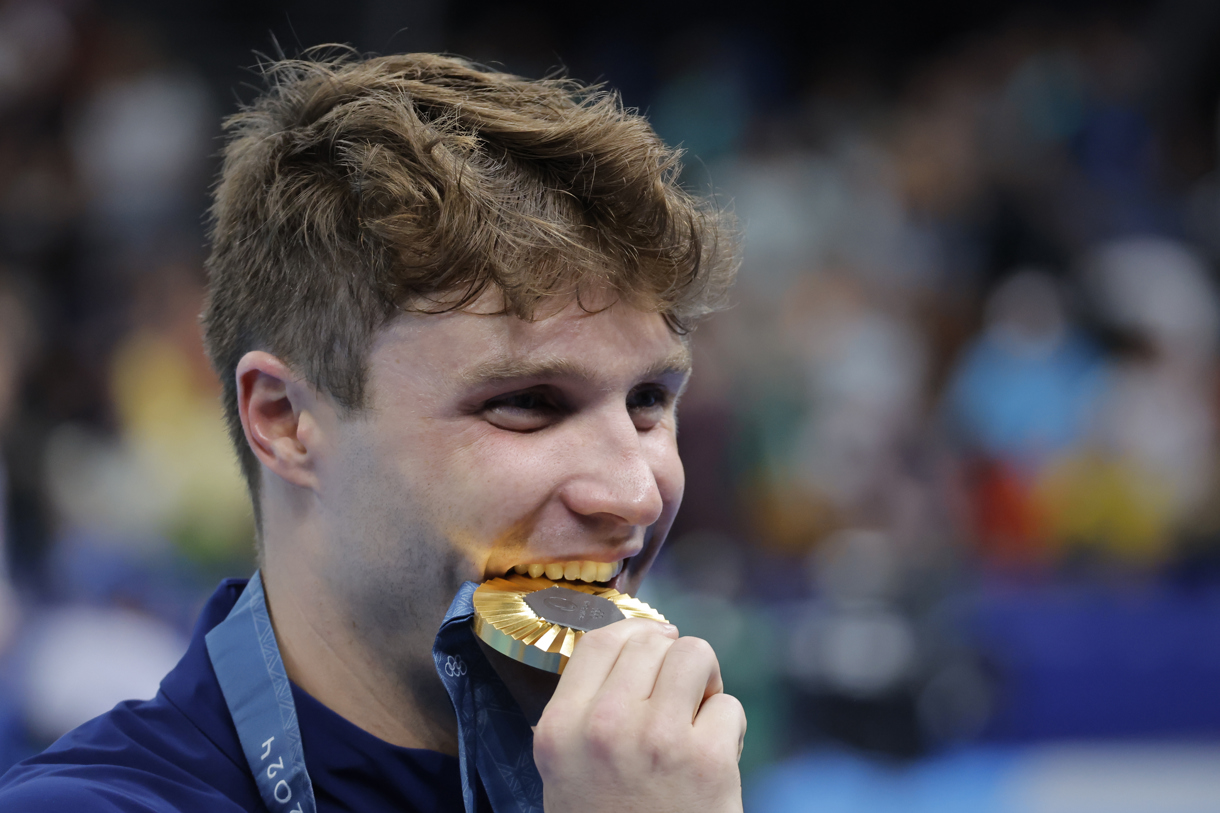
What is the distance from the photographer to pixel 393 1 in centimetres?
739

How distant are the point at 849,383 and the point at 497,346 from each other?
629cm

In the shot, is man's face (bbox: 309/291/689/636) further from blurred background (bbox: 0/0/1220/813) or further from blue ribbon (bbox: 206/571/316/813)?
blurred background (bbox: 0/0/1220/813)

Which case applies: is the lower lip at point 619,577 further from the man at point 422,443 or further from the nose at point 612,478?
the nose at point 612,478

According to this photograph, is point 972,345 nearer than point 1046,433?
No

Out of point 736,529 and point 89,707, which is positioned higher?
point 736,529

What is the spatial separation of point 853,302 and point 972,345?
0.92m

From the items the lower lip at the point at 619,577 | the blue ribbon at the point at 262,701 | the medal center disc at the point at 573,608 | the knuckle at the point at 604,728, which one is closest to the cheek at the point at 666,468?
the lower lip at the point at 619,577

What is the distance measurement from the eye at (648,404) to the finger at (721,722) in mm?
496

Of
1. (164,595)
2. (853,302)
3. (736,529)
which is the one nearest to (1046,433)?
(853,302)

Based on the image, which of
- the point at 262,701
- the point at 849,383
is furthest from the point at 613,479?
the point at 849,383

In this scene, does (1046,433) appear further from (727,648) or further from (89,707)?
(89,707)

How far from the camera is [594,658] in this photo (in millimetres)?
1645

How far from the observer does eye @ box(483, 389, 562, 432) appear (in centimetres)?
180

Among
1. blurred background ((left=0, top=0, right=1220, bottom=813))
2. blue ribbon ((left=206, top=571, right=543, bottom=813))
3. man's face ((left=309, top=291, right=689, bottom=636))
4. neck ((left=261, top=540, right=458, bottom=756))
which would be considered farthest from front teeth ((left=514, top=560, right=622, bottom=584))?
blurred background ((left=0, top=0, right=1220, bottom=813))
